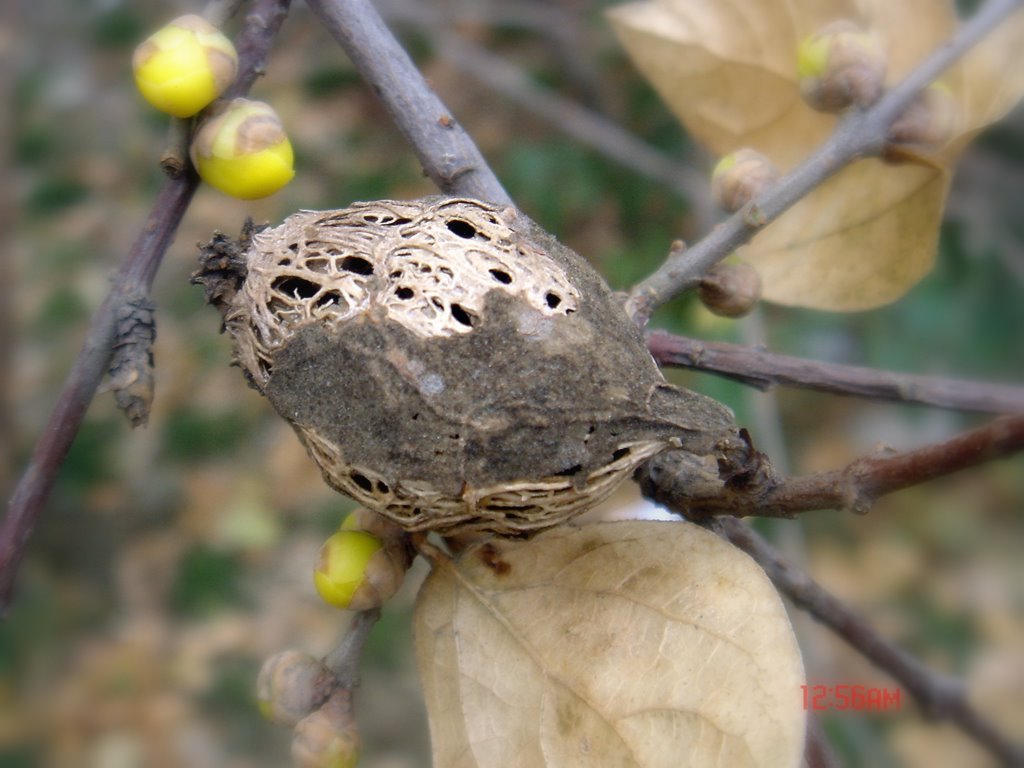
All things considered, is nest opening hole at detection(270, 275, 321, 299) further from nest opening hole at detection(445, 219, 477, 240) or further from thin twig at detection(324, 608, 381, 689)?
thin twig at detection(324, 608, 381, 689)

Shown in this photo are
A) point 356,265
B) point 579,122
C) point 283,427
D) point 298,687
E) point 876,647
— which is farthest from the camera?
point 283,427

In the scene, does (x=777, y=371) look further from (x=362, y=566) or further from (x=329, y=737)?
(x=329, y=737)

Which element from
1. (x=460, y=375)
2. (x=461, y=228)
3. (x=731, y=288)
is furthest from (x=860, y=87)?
(x=460, y=375)

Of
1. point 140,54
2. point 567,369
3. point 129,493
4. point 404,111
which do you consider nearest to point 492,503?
point 567,369

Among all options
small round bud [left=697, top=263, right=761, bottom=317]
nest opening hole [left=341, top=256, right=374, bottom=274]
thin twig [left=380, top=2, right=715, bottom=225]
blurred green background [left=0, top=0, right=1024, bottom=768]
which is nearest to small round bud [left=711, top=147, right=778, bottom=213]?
small round bud [left=697, top=263, right=761, bottom=317]

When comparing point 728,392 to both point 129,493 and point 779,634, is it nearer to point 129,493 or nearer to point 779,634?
point 779,634

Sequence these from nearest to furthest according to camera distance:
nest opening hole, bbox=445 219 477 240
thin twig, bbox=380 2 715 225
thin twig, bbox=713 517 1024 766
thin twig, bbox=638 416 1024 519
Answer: thin twig, bbox=638 416 1024 519 < nest opening hole, bbox=445 219 477 240 < thin twig, bbox=713 517 1024 766 < thin twig, bbox=380 2 715 225

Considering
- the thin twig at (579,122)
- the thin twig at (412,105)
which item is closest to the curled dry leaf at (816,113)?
the thin twig at (412,105)
